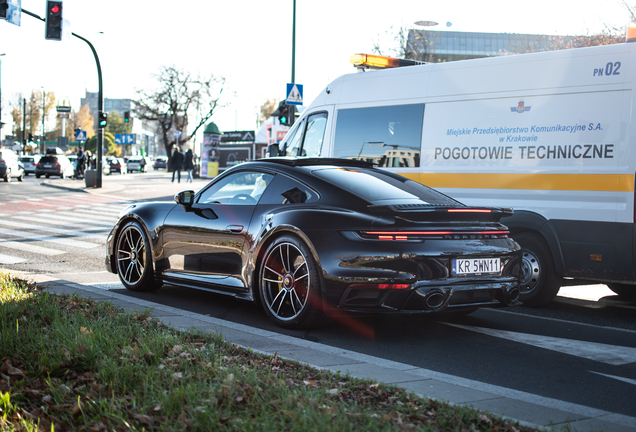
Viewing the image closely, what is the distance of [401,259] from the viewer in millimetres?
4918

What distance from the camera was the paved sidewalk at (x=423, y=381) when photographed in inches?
133

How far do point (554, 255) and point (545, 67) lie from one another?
1.96 meters

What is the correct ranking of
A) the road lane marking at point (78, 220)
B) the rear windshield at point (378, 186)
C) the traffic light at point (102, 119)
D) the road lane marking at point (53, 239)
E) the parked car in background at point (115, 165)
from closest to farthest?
the rear windshield at point (378, 186) < the road lane marking at point (53, 239) < the road lane marking at point (78, 220) < the traffic light at point (102, 119) < the parked car in background at point (115, 165)

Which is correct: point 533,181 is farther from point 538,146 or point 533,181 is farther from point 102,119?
point 102,119

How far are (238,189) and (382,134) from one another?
3.04 meters

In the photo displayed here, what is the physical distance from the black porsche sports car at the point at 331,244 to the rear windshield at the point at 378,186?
0.5 inches

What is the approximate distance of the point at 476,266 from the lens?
5.23 metres

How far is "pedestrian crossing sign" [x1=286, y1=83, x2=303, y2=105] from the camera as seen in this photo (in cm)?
1989

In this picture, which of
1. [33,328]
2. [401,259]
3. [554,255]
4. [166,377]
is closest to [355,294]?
[401,259]

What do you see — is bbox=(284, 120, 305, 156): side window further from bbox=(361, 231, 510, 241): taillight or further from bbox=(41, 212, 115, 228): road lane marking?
bbox=(41, 212, 115, 228): road lane marking

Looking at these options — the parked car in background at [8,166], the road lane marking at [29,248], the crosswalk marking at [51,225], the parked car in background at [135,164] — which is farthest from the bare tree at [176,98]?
the road lane marking at [29,248]

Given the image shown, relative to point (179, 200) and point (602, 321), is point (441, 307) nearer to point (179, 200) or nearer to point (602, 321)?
point (602, 321)

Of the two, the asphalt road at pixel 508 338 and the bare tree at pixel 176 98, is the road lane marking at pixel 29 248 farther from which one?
the bare tree at pixel 176 98

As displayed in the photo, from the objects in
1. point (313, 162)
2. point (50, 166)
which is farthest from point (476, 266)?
point (50, 166)
